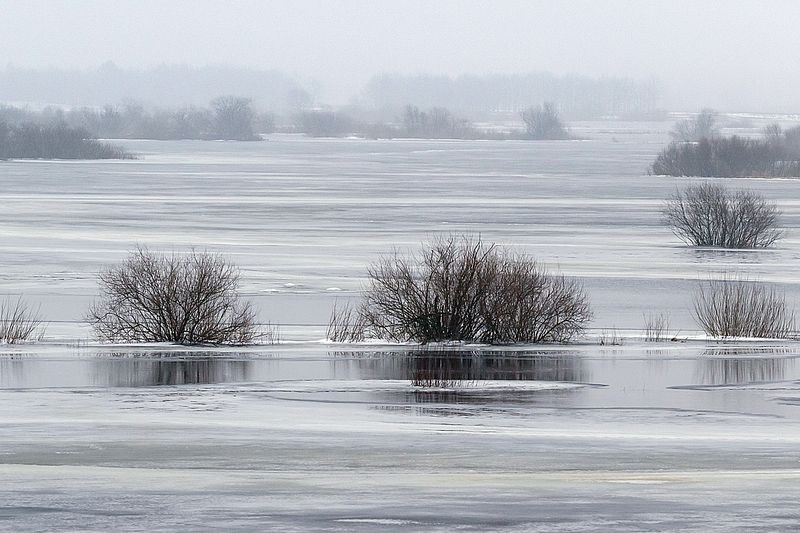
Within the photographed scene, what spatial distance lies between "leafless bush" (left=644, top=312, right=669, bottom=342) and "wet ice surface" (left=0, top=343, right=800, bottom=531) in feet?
6.96

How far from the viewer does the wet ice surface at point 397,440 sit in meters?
7.60

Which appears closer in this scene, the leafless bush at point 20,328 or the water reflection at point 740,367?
the water reflection at point 740,367

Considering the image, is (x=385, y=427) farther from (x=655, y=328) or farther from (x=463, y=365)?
(x=655, y=328)

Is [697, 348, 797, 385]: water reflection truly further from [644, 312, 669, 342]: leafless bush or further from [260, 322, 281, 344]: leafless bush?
[260, 322, 281, 344]: leafless bush

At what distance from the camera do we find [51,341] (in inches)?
766

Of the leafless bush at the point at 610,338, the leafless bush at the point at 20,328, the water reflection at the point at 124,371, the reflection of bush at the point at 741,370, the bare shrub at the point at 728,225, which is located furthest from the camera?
the bare shrub at the point at 728,225

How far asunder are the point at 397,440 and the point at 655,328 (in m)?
11.9

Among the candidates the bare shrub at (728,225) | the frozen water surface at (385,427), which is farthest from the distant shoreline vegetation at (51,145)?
the frozen water surface at (385,427)

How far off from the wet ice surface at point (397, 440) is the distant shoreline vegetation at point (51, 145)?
11024 centimetres

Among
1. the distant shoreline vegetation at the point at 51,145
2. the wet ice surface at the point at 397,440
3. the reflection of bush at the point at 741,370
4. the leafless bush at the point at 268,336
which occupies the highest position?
the distant shoreline vegetation at the point at 51,145

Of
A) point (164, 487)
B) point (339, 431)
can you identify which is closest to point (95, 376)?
point (339, 431)

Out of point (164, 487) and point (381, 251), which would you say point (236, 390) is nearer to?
point (164, 487)

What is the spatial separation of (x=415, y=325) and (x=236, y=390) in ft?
18.2

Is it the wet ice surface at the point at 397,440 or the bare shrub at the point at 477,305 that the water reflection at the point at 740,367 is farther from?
the bare shrub at the point at 477,305
